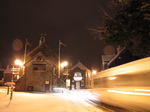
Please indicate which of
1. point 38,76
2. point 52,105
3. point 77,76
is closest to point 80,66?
point 77,76

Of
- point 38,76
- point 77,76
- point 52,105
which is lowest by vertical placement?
point 52,105

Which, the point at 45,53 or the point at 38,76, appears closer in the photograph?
the point at 38,76

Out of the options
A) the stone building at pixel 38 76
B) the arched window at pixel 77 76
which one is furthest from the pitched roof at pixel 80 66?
the stone building at pixel 38 76

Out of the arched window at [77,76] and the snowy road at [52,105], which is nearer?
the snowy road at [52,105]

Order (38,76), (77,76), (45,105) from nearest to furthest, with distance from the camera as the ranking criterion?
1. (45,105)
2. (38,76)
3. (77,76)

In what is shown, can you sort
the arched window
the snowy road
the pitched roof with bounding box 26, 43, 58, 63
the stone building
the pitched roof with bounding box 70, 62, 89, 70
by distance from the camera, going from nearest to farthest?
the snowy road, the stone building, the pitched roof with bounding box 26, 43, 58, 63, the arched window, the pitched roof with bounding box 70, 62, 89, 70

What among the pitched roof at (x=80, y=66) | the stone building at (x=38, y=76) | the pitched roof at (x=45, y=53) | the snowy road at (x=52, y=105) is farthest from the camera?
the pitched roof at (x=80, y=66)

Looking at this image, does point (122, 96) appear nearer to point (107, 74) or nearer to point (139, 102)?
point (139, 102)

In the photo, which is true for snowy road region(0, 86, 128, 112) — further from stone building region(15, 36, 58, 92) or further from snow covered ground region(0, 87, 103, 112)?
stone building region(15, 36, 58, 92)

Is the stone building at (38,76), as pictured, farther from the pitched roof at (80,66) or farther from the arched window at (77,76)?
the pitched roof at (80,66)

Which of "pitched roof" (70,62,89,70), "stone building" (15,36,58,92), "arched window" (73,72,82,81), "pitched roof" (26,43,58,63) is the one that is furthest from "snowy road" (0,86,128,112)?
"pitched roof" (70,62,89,70)

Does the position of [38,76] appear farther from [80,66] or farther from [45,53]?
[80,66]

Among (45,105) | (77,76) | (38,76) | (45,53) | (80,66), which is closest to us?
(45,105)

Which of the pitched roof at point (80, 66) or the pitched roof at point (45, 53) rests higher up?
the pitched roof at point (45, 53)
